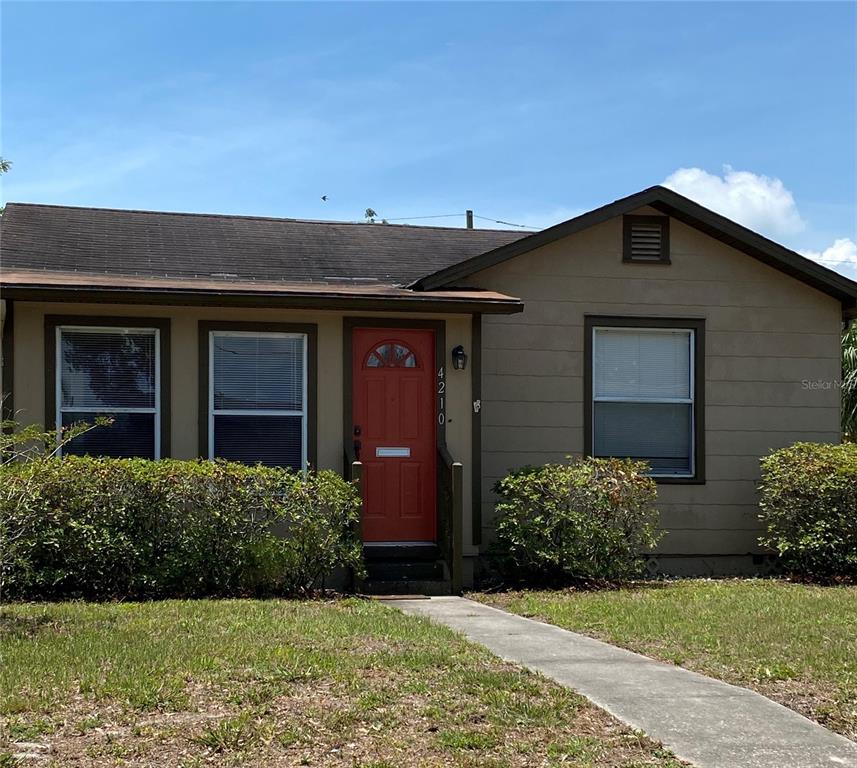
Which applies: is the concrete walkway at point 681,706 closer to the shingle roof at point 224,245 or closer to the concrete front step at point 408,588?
the concrete front step at point 408,588

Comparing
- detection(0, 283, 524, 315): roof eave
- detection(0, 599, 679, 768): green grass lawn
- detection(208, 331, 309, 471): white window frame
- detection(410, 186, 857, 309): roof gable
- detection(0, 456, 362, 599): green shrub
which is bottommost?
detection(0, 599, 679, 768): green grass lawn

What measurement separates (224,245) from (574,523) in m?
5.35

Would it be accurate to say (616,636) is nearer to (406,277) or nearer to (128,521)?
(128,521)

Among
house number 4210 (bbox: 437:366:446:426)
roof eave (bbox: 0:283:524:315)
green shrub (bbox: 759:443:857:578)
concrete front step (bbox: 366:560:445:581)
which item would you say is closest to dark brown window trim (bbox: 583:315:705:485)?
green shrub (bbox: 759:443:857:578)

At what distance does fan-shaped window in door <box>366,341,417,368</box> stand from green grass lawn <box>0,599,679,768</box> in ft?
13.6

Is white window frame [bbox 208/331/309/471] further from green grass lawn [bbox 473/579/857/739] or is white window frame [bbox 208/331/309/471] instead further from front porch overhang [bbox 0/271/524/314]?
green grass lawn [bbox 473/579/857/739]

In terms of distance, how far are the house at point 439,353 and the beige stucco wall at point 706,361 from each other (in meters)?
0.02

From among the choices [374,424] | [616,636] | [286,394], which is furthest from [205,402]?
[616,636]

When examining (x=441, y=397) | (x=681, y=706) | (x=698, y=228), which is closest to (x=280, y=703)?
(x=681, y=706)

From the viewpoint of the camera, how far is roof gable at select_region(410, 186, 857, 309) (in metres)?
11.4

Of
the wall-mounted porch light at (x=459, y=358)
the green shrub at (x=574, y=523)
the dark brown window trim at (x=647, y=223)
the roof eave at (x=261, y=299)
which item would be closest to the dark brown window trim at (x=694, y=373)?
the dark brown window trim at (x=647, y=223)

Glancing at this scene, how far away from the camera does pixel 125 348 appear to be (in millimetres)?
10625

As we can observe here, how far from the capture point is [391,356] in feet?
36.7

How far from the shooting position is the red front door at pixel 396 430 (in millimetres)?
11062
